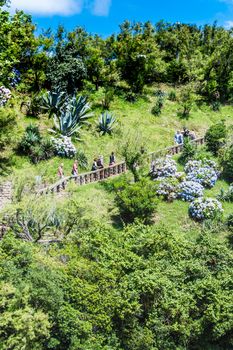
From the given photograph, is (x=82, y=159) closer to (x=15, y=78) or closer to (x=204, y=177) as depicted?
(x=204, y=177)

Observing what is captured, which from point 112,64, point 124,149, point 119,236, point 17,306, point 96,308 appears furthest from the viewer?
point 112,64

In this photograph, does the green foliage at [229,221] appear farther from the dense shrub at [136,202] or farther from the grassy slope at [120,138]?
the dense shrub at [136,202]

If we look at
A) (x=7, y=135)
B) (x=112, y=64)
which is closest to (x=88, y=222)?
(x=7, y=135)

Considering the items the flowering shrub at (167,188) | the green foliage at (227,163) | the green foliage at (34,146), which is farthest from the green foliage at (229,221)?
the green foliage at (34,146)

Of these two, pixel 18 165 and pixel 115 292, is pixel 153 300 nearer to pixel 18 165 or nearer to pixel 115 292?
pixel 115 292

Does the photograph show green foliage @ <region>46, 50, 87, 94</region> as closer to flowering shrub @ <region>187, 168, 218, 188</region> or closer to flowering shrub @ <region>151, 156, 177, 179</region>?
flowering shrub @ <region>151, 156, 177, 179</region>

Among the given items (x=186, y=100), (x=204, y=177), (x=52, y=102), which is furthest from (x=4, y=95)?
(x=186, y=100)
